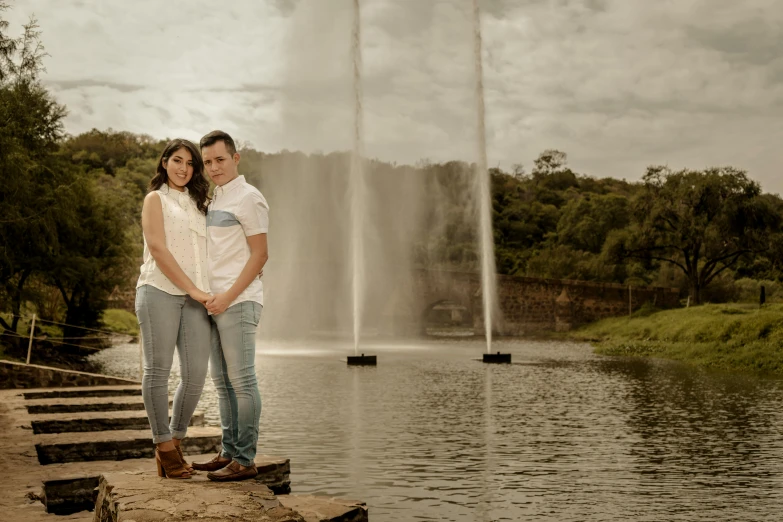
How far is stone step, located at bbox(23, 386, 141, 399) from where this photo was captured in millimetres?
11827

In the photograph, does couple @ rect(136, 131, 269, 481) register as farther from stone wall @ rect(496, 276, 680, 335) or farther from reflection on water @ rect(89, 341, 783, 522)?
stone wall @ rect(496, 276, 680, 335)

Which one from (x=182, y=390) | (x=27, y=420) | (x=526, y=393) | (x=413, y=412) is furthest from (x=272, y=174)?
(x=182, y=390)

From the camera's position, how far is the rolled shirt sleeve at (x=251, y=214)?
4.52 metres

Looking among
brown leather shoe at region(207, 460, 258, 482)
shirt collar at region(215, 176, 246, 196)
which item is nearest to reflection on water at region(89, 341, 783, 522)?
brown leather shoe at region(207, 460, 258, 482)

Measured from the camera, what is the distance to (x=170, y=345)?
443 centimetres

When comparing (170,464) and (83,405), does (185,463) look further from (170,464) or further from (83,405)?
(83,405)

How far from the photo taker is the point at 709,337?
94.5ft

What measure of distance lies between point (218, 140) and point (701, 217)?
3994cm

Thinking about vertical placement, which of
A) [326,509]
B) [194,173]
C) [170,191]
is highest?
[194,173]

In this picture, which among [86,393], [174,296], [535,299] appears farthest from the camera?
[535,299]

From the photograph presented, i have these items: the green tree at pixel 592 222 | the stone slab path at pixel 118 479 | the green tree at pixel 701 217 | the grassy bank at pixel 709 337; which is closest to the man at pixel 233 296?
the stone slab path at pixel 118 479

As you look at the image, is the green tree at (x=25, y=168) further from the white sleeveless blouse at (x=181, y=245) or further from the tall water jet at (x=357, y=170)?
the white sleeveless blouse at (x=181, y=245)

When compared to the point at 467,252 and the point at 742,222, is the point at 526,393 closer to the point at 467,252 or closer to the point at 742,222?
the point at 742,222

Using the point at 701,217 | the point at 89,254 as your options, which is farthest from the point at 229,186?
the point at 701,217
